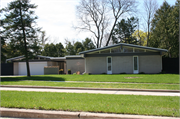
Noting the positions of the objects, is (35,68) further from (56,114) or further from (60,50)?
→ (56,114)

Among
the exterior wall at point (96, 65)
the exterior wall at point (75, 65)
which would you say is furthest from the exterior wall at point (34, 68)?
the exterior wall at point (96, 65)

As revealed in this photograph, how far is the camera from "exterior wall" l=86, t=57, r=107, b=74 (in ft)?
79.9

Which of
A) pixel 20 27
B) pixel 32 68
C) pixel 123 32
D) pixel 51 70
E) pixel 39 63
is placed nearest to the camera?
pixel 20 27

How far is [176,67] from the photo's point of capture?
25.2 metres

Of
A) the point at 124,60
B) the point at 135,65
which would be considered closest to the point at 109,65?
the point at 124,60

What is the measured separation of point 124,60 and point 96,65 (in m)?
3.99

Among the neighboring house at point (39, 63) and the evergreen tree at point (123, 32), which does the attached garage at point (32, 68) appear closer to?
the neighboring house at point (39, 63)

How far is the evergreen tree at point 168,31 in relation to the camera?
32.2 meters

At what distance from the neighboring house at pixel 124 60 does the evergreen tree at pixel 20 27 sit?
749cm

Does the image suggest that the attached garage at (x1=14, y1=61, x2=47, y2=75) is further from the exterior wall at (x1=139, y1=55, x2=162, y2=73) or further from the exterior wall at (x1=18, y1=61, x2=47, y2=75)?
the exterior wall at (x1=139, y1=55, x2=162, y2=73)

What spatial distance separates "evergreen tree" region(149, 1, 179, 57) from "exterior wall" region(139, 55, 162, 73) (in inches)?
461

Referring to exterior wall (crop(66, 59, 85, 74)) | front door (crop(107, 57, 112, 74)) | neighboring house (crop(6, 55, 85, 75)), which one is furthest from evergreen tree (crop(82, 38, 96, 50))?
front door (crop(107, 57, 112, 74))

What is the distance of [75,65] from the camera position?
92.0ft

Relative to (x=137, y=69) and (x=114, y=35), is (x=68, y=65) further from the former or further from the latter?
(x=114, y=35)
